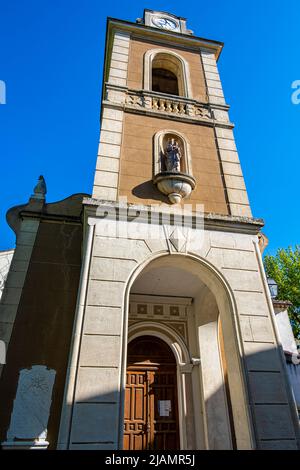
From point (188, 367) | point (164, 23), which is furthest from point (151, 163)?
point (164, 23)

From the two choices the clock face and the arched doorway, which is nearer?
the arched doorway

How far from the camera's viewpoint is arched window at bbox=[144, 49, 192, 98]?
9.65 meters

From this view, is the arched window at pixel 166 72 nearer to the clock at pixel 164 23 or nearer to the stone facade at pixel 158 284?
the stone facade at pixel 158 284

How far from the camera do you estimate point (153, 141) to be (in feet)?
25.6

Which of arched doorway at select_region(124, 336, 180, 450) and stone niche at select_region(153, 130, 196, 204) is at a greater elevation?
stone niche at select_region(153, 130, 196, 204)

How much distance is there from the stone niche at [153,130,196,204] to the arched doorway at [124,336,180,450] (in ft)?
14.0

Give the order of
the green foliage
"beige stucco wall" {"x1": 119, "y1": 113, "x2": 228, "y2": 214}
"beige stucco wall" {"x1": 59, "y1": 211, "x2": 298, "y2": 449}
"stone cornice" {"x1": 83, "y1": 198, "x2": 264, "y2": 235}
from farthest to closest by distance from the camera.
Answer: the green foliage
"beige stucco wall" {"x1": 119, "y1": 113, "x2": 228, "y2": 214}
"stone cornice" {"x1": 83, "y1": 198, "x2": 264, "y2": 235}
"beige stucco wall" {"x1": 59, "y1": 211, "x2": 298, "y2": 449}

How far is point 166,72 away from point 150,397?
37.3 feet

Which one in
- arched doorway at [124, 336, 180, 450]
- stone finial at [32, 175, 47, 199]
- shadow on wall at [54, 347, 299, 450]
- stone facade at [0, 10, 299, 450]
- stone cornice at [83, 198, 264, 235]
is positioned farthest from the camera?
stone finial at [32, 175, 47, 199]

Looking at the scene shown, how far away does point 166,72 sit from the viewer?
11.6m

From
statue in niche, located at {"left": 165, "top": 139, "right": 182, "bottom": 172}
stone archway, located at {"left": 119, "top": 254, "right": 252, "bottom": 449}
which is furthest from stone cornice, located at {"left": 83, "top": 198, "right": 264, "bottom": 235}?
statue in niche, located at {"left": 165, "top": 139, "right": 182, "bottom": 172}

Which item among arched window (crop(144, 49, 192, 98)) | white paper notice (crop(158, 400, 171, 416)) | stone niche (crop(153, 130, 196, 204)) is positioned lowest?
white paper notice (crop(158, 400, 171, 416))

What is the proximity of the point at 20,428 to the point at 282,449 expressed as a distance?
4.06 metres

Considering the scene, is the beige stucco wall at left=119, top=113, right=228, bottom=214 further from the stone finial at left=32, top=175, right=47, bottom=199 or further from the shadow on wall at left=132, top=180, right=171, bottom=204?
the stone finial at left=32, top=175, right=47, bottom=199
